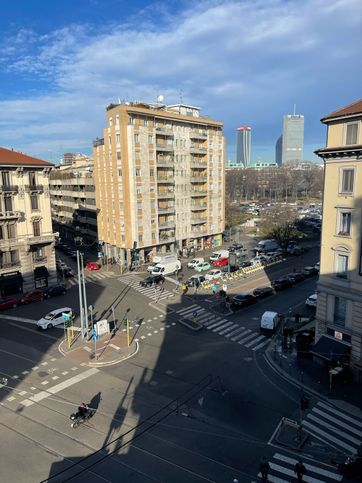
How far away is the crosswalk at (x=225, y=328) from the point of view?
3475cm

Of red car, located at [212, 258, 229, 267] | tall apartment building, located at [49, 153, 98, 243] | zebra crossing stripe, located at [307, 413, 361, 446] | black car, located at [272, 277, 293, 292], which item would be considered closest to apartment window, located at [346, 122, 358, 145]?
zebra crossing stripe, located at [307, 413, 361, 446]

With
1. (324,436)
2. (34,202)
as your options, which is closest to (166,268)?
(34,202)

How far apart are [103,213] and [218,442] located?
5428 centimetres

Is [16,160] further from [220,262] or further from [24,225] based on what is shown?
[220,262]

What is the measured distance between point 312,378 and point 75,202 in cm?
7175

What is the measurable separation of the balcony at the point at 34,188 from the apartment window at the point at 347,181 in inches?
1499

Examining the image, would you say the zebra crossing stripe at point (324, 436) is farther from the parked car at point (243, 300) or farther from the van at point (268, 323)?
the parked car at point (243, 300)

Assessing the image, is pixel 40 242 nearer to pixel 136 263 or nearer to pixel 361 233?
pixel 136 263

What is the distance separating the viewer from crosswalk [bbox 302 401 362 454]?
20.9 m

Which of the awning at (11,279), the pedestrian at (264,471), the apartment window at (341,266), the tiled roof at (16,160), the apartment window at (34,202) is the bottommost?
the pedestrian at (264,471)

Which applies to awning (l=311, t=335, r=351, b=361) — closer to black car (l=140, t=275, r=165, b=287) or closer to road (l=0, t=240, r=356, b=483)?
road (l=0, t=240, r=356, b=483)

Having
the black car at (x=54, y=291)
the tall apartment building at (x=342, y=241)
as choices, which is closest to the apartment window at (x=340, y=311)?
the tall apartment building at (x=342, y=241)

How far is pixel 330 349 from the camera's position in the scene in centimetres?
2838

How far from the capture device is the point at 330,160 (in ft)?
92.8
